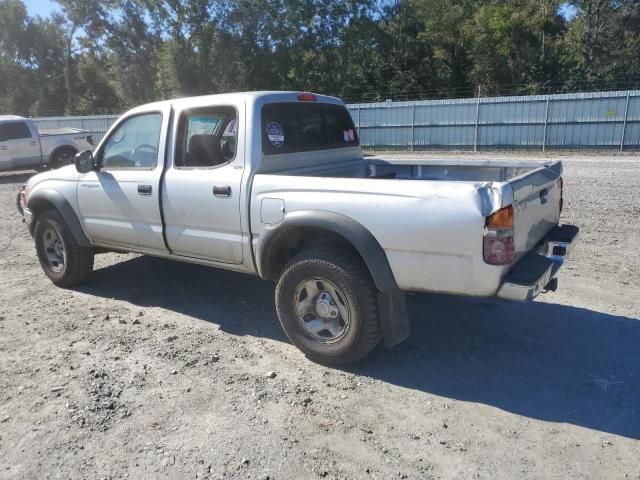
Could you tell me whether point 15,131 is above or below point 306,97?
below

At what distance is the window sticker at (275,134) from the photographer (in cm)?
442

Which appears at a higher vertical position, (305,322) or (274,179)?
(274,179)

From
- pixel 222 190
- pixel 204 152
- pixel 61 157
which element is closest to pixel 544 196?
pixel 222 190

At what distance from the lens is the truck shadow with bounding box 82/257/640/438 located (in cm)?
347

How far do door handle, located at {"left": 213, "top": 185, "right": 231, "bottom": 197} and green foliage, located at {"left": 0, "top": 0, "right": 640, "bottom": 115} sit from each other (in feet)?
92.1

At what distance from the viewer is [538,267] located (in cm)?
353

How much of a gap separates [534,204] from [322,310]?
162 centimetres

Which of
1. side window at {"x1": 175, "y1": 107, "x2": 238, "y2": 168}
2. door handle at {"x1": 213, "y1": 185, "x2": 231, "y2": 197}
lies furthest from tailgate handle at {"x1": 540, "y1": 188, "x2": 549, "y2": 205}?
side window at {"x1": 175, "y1": 107, "x2": 238, "y2": 168}

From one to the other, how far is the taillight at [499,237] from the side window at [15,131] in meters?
16.6

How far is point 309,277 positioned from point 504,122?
1903cm

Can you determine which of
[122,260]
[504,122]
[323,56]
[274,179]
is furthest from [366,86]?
[274,179]

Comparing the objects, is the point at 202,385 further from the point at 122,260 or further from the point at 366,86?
the point at 366,86

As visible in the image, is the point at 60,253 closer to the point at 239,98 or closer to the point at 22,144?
the point at 239,98

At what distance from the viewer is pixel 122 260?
22.8 feet
